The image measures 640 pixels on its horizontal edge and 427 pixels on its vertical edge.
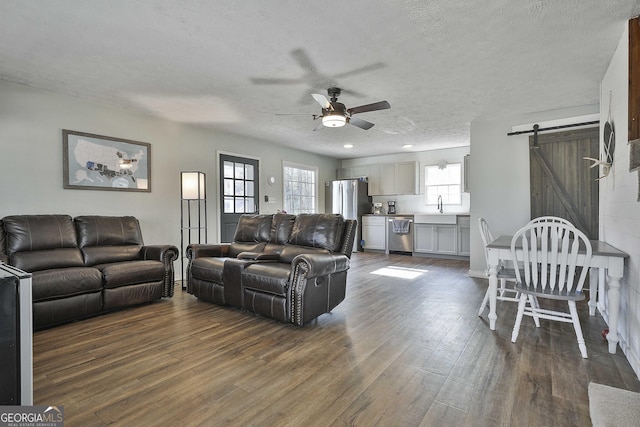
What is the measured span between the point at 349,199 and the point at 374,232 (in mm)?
Answer: 1007

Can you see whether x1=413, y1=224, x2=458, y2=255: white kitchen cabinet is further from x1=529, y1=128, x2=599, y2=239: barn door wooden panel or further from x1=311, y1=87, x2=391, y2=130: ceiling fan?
x1=311, y1=87, x2=391, y2=130: ceiling fan

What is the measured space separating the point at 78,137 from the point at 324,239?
3267 mm

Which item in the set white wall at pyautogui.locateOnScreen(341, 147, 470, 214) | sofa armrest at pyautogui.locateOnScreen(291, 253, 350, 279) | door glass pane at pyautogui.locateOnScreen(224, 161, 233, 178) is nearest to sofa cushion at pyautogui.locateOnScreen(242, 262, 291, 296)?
sofa armrest at pyautogui.locateOnScreen(291, 253, 350, 279)

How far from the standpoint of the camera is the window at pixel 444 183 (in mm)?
7117

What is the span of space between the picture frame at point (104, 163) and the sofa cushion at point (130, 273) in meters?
1.26

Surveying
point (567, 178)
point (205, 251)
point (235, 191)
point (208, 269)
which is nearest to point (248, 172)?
point (235, 191)

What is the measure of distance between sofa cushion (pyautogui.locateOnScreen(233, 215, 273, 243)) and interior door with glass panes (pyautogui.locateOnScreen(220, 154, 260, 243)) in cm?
153

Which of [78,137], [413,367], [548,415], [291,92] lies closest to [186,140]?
[78,137]

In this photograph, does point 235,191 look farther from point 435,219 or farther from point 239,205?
point 435,219

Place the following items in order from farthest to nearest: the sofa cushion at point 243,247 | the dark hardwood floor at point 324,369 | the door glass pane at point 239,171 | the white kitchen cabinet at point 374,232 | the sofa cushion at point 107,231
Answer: the white kitchen cabinet at point 374,232
the door glass pane at point 239,171
the sofa cushion at point 243,247
the sofa cushion at point 107,231
the dark hardwood floor at point 324,369

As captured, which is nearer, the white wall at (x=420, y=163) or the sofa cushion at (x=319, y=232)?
the sofa cushion at (x=319, y=232)

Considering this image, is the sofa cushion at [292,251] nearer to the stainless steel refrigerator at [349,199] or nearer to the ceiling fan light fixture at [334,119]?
the ceiling fan light fixture at [334,119]

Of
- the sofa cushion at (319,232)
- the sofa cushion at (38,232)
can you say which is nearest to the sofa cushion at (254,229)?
the sofa cushion at (319,232)

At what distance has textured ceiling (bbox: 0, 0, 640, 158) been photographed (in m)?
2.19
